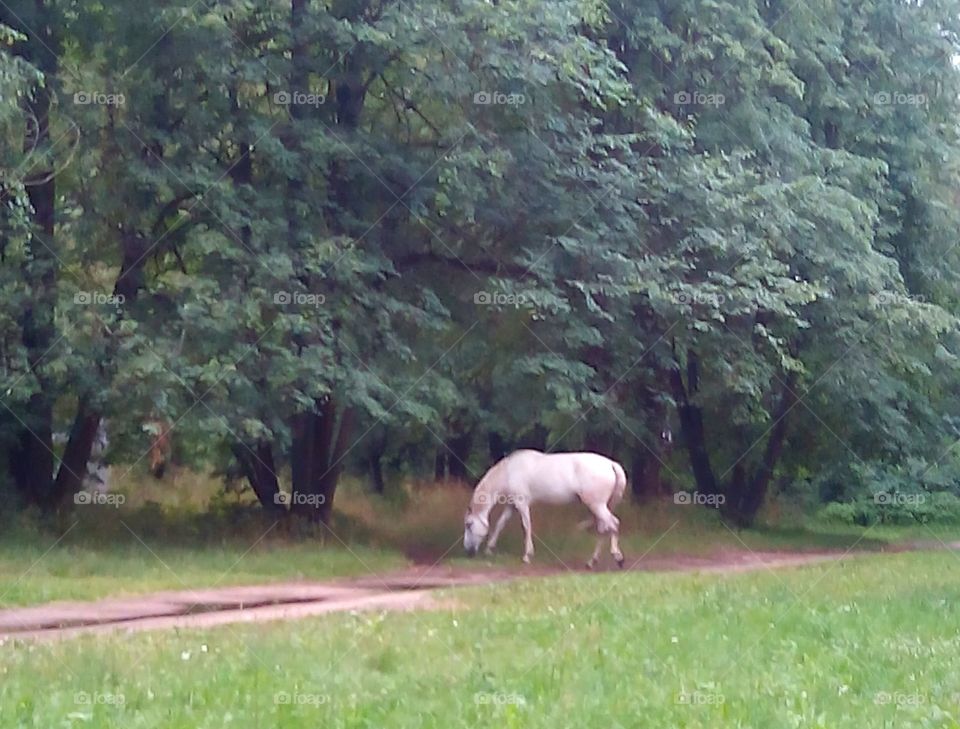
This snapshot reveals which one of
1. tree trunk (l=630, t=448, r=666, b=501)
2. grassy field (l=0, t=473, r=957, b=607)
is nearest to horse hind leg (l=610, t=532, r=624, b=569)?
grassy field (l=0, t=473, r=957, b=607)

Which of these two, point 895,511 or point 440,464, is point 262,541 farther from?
point 895,511

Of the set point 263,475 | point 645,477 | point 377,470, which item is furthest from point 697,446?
point 263,475

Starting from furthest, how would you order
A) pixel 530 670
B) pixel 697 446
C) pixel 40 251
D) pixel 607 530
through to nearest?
pixel 697 446 → pixel 607 530 → pixel 40 251 → pixel 530 670

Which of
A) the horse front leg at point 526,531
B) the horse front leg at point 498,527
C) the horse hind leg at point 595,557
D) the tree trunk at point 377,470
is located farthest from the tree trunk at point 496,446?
the horse hind leg at point 595,557

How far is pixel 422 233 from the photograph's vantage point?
2064 centimetres

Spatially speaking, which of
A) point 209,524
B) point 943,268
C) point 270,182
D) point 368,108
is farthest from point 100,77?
point 943,268

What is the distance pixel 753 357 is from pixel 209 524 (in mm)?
9342

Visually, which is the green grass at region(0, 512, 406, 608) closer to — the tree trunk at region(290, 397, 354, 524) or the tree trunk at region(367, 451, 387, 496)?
the tree trunk at region(290, 397, 354, 524)

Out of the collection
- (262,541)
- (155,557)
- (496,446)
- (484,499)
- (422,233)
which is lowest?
(155,557)

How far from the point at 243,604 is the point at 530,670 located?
5.91 meters

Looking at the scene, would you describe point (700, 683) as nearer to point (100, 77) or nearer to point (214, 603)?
point (214, 603)

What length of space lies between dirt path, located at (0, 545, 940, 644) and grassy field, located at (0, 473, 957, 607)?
1.64 ft

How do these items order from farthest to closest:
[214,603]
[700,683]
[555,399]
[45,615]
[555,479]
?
[555,479], [555,399], [214,603], [45,615], [700,683]

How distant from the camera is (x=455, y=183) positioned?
63.1ft
